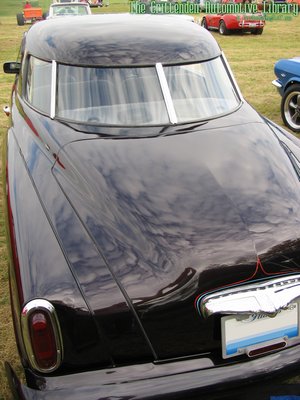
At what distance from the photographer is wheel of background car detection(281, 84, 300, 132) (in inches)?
245

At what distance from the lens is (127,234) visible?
2107 millimetres

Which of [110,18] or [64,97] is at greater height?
[110,18]

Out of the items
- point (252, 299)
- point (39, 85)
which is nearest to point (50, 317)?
point (252, 299)

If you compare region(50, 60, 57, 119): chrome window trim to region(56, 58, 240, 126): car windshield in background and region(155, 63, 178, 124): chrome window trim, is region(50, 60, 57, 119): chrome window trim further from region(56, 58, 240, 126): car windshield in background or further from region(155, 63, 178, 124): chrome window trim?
region(155, 63, 178, 124): chrome window trim

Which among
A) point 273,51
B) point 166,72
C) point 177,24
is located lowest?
point 273,51

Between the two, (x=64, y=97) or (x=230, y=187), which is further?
(x=64, y=97)

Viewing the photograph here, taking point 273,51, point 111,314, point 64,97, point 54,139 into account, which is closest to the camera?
point 111,314

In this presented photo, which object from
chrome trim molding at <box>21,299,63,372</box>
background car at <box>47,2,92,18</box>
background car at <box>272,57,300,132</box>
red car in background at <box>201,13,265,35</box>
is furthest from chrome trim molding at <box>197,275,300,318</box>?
red car in background at <box>201,13,265,35</box>

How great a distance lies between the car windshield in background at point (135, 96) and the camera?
294 centimetres

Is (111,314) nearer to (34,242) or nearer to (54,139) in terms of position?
(34,242)

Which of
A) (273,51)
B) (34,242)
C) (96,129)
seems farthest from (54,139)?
(273,51)

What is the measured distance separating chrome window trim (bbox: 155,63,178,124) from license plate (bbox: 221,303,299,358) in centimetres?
143

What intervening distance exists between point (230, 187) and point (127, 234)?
0.63 metres

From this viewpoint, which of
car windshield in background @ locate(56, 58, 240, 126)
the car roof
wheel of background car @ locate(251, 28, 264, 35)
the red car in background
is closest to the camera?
car windshield in background @ locate(56, 58, 240, 126)
